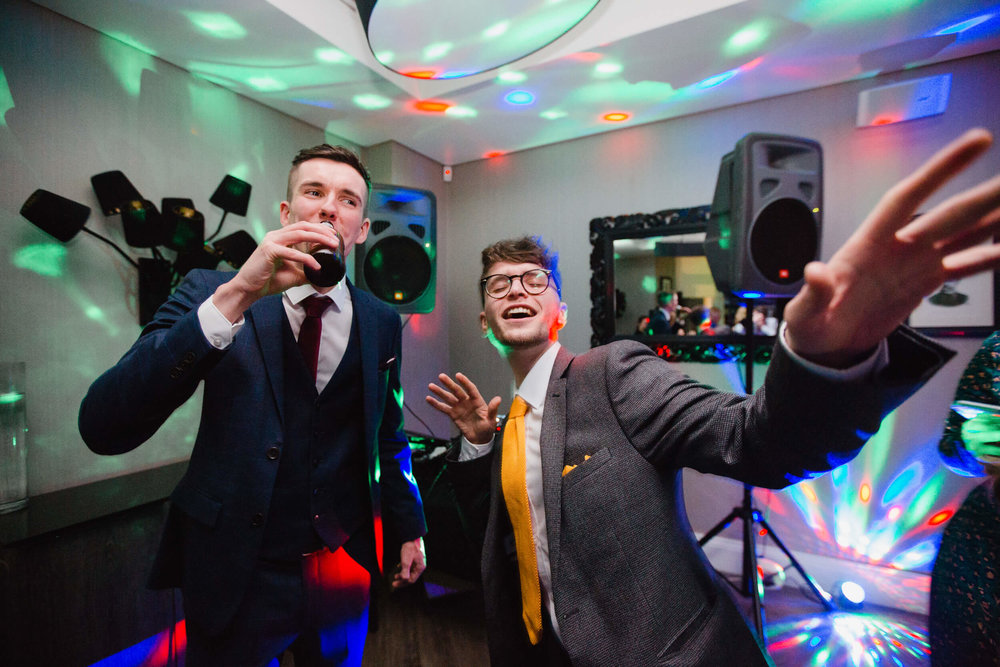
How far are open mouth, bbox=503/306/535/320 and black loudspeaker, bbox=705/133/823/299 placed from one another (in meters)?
0.99

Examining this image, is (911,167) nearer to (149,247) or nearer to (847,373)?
(847,373)

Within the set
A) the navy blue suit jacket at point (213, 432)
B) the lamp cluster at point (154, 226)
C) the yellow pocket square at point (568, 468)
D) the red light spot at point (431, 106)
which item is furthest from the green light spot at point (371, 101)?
the yellow pocket square at point (568, 468)

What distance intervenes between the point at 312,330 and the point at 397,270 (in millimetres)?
1444

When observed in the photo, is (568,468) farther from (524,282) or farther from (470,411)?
(524,282)

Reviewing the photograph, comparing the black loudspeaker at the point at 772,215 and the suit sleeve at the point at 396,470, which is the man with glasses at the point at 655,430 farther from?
the black loudspeaker at the point at 772,215

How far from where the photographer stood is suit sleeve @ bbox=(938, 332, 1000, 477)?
103 cm

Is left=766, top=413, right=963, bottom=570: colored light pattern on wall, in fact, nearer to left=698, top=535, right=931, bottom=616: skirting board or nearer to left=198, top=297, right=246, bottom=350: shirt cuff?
left=698, top=535, right=931, bottom=616: skirting board

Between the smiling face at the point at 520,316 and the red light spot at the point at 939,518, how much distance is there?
2.41 meters

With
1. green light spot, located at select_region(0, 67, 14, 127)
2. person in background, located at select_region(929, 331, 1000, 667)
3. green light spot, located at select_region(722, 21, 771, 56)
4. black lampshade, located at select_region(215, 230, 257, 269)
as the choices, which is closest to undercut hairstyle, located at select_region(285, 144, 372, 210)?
black lampshade, located at select_region(215, 230, 257, 269)

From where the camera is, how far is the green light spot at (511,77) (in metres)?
2.22

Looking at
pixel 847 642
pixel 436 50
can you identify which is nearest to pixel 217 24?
pixel 436 50

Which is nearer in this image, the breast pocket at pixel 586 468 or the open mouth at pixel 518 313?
the breast pocket at pixel 586 468

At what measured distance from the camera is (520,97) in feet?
8.18

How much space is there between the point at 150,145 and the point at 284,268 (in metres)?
1.90
